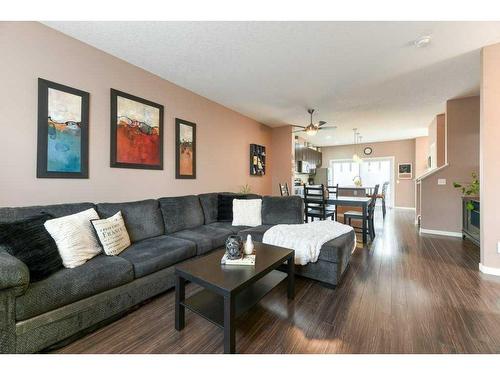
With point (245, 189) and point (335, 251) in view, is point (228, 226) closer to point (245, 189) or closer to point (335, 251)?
point (335, 251)

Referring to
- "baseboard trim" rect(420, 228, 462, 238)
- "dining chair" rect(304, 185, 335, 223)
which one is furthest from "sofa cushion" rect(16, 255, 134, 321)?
"baseboard trim" rect(420, 228, 462, 238)

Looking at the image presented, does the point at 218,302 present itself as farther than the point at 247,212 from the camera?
No

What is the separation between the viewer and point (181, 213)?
301cm

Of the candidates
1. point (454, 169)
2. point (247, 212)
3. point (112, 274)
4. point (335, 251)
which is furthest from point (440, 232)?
point (112, 274)

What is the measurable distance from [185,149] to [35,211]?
6.94 ft

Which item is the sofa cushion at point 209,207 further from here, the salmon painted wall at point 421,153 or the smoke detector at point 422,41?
the salmon painted wall at point 421,153

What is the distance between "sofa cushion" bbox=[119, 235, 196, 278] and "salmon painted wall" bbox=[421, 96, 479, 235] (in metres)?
4.85

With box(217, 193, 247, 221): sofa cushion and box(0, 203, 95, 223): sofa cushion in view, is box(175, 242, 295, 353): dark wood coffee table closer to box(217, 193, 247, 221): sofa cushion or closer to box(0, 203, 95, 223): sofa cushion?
box(0, 203, 95, 223): sofa cushion

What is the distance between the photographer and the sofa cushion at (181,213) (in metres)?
2.85

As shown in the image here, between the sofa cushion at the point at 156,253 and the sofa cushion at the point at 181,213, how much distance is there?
0.99 ft

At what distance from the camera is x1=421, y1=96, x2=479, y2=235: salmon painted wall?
13.3ft
